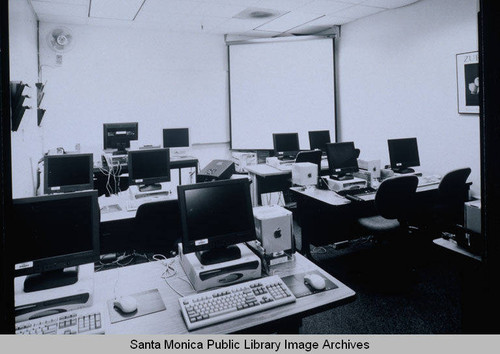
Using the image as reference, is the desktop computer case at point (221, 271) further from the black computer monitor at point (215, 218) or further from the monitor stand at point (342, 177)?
the monitor stand at point (342, 177)

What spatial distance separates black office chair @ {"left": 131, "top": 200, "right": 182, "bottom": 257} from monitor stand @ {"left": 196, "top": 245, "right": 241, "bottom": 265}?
992 millimetres

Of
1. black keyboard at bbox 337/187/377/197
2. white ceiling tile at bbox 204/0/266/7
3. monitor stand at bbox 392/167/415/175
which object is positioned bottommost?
black keyboard at bbox 337/187/377/197

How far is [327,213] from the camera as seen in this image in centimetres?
Answer: 385

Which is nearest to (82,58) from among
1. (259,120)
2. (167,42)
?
(167,42)

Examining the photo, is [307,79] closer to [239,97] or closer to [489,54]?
[239,97]

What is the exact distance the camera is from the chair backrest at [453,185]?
3490 millimetres

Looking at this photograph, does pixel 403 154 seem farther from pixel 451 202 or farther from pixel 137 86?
pixel 137 86

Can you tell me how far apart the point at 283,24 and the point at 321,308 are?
17.3 ft

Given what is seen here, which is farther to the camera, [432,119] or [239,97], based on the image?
[239,97]

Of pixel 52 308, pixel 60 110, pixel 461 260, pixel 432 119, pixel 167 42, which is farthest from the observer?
pixel 167 42

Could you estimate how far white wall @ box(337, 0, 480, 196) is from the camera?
4.30m

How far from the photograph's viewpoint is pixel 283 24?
5.87 meters

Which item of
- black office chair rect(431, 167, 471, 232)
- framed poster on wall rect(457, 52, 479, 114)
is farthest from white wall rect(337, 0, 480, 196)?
black office chair rect(431, 167, 471, 232)

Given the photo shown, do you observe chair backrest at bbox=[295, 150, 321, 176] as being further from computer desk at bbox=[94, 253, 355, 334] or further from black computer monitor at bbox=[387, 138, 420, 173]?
computer desk at bbox=[94, 253, 355, 334]
